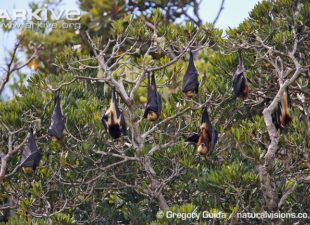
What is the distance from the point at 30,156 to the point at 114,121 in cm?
83

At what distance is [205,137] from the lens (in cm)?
634

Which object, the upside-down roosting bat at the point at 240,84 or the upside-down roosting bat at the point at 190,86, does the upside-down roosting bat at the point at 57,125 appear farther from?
the upside-down roosting bat at the point at 240,84

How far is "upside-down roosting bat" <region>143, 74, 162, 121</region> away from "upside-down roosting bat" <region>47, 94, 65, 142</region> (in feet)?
2.51

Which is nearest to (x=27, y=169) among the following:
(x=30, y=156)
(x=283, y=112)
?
(x=30, y=156)

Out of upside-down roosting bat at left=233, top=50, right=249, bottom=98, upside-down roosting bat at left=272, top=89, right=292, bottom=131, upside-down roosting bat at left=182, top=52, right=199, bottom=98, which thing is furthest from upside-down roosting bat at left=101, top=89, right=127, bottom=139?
upside-down roosting bat at left=272, top=89, right=292, bottom=131

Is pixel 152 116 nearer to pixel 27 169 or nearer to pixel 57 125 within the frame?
pixel 57 125

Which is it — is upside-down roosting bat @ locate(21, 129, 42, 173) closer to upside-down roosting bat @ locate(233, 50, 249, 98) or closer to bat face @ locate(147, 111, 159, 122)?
bat face @ locate(147, 111, 159, 122)

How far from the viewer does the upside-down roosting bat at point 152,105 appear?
657 cm

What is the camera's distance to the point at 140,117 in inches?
282

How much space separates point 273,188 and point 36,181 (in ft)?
7.56

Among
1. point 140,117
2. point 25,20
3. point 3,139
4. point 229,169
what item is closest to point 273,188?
point 229,169

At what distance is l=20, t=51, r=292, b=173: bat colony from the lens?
21.0 feet

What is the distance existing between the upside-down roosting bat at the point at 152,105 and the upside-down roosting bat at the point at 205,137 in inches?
16.5

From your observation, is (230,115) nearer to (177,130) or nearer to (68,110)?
(177,130)
